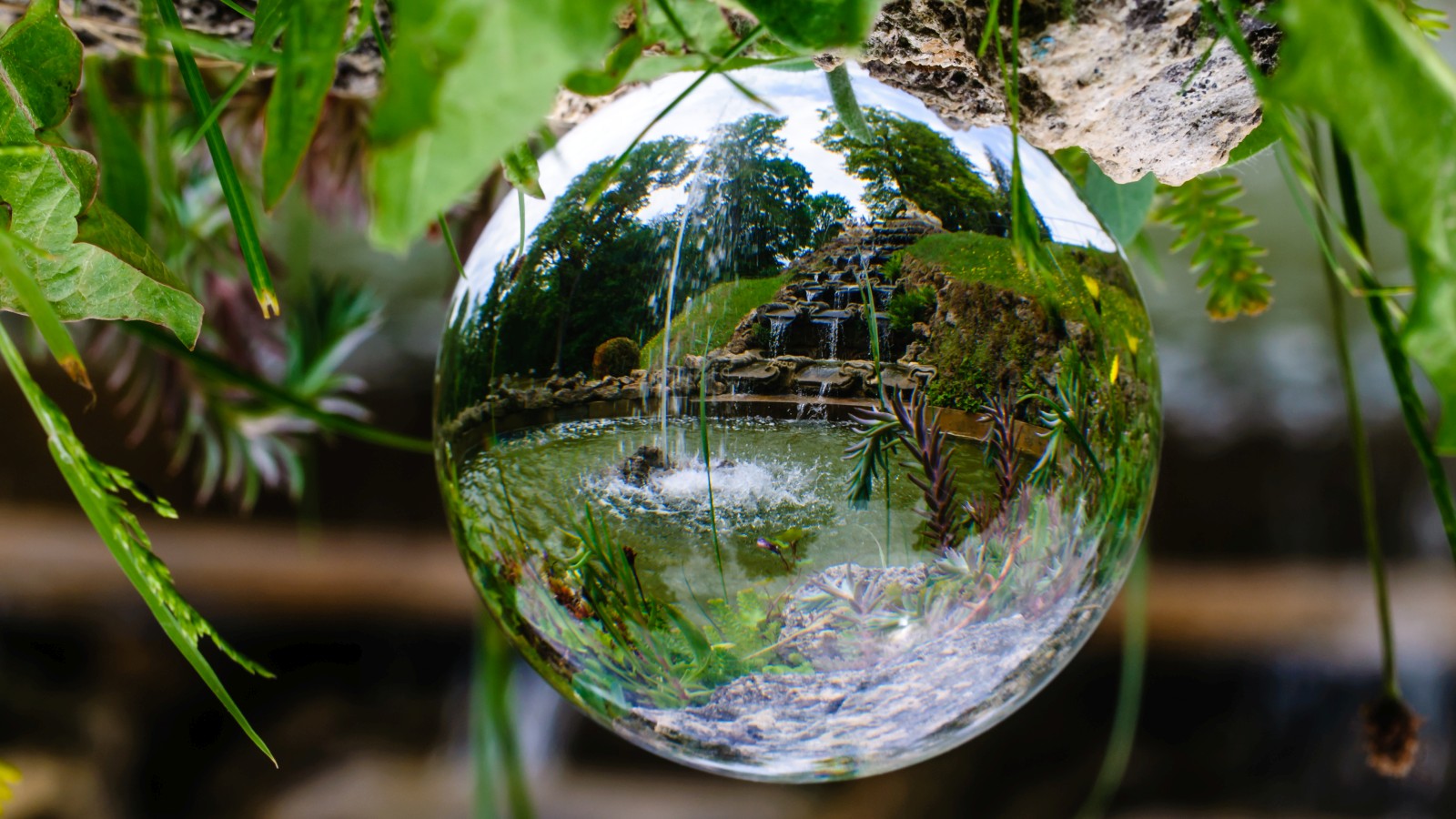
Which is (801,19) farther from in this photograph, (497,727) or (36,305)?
(497,727)

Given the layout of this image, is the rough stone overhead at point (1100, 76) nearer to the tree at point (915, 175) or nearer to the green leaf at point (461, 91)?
the tree at point (915, 175)

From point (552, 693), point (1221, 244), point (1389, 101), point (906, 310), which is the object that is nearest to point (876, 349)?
point (906, 310)

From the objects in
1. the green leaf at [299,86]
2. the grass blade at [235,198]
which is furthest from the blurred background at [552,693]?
the green leaf at [299,86]

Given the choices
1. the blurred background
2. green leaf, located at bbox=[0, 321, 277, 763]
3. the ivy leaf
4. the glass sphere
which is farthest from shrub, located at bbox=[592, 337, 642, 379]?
the blurred background

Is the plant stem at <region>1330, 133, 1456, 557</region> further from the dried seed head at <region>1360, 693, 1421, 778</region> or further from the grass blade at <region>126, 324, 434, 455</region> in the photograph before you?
the grass blade at <region>126, 324, 434, 455</region>

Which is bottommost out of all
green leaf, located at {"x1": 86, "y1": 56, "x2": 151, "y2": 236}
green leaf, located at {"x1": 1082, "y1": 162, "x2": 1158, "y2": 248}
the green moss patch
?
the green moss patch
